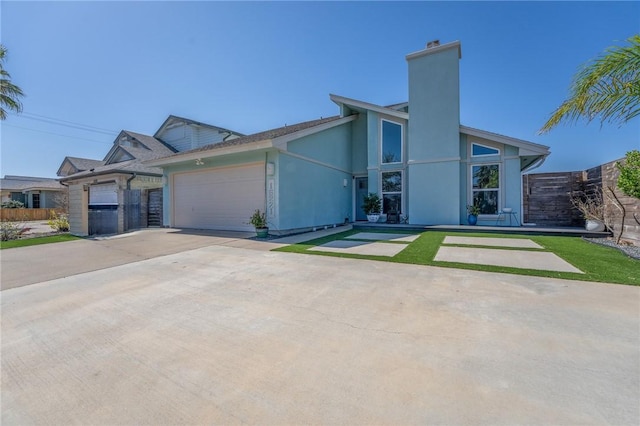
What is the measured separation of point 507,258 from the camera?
17.5 ft

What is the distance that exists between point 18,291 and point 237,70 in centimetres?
1000

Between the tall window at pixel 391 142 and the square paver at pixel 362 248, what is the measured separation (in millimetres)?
5994

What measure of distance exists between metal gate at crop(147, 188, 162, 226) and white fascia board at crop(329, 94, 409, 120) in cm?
993

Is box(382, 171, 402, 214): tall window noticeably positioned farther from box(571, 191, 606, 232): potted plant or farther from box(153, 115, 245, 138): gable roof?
box(153, 115, 245, 138): gable roof

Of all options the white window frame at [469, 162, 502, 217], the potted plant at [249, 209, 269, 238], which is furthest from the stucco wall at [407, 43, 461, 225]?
the potted plant at [249, 209, 269, 238]

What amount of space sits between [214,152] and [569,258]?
10.5 m

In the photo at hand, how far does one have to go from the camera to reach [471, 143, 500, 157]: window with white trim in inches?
402

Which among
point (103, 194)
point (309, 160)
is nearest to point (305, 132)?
point (309, 160)

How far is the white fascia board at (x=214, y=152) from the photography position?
8625 millimetres

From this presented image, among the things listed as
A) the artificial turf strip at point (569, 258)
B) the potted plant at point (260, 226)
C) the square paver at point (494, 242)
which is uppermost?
the potted plant at point (260, 226)

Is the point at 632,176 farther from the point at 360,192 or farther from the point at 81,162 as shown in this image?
the point at 81,162

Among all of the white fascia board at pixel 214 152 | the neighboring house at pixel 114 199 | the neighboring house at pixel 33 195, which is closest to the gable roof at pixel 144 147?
the neighboring house at pixel 114 199

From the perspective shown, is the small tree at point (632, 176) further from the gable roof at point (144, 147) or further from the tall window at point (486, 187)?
the gable roof at point (144, 147)

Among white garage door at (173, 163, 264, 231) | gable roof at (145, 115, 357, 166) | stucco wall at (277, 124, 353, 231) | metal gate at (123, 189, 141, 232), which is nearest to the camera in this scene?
gable roof at (145, 115, 357, 166)
